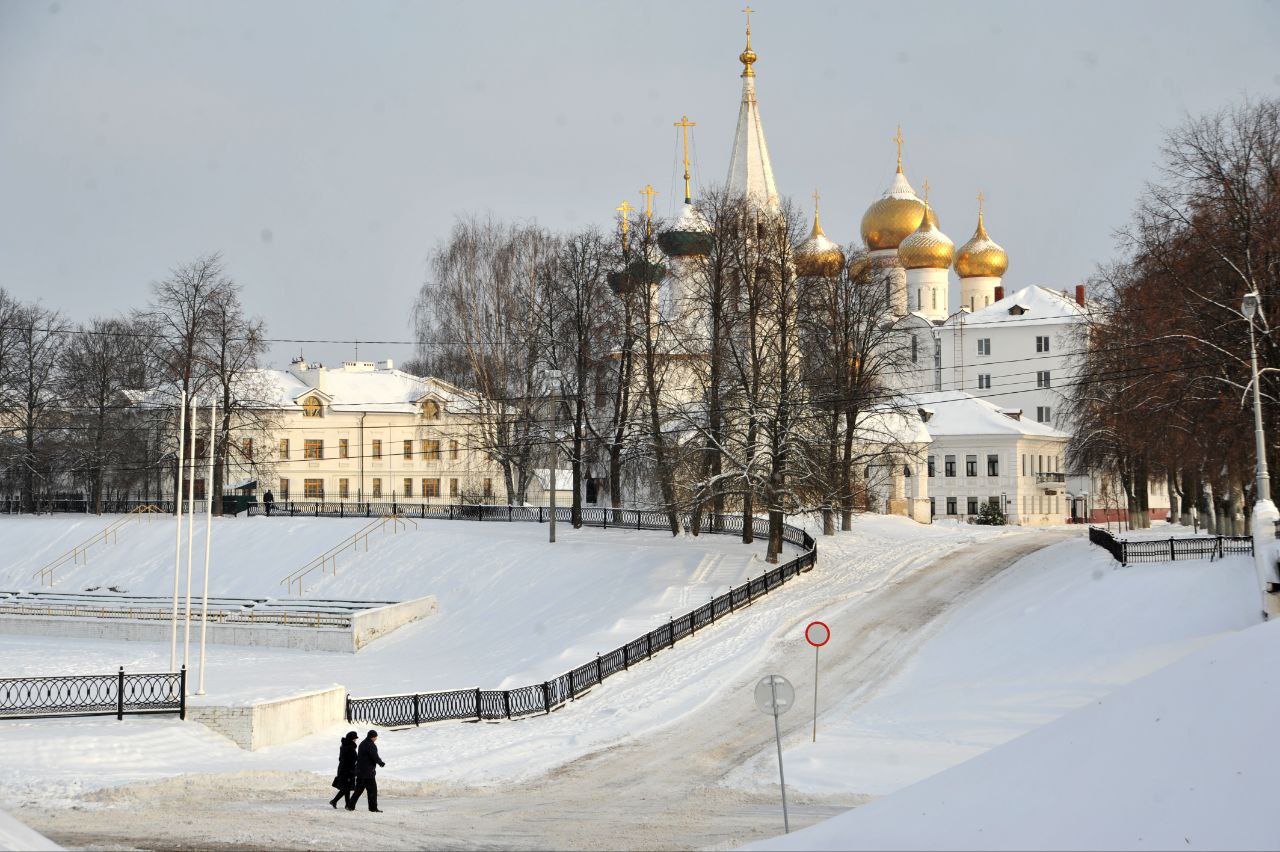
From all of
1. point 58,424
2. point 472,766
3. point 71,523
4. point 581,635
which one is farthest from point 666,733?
point 58,424

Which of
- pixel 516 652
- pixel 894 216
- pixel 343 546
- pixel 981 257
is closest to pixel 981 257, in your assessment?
pixel 981 257

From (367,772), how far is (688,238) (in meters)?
33.1

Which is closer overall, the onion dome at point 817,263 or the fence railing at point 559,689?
the fence railing at point 559,689

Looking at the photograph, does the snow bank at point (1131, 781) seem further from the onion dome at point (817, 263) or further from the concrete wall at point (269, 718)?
the onion dome at point (817, 263)

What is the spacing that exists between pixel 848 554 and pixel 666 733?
60.7 ft

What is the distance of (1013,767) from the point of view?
466 inches

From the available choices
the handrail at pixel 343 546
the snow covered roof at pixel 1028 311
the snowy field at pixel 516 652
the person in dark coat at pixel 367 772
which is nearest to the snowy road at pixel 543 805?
the person in dark coat at pixel 367 772

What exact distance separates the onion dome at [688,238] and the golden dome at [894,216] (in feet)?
122

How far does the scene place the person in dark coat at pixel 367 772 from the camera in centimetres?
1714

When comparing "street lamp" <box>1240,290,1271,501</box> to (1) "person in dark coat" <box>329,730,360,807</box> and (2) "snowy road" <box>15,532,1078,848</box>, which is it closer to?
(2) "snowy road" <box>15,532,1078,848</box>

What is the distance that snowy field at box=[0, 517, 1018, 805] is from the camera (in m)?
20.1

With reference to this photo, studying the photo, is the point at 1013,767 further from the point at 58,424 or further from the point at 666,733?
the point at 58,424

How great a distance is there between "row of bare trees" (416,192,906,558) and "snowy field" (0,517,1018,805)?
212 centimetres

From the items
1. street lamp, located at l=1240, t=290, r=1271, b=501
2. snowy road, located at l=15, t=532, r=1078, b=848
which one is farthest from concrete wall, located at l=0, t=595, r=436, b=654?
street lamp, located at l=1240, t=290, r=1271, b=501
